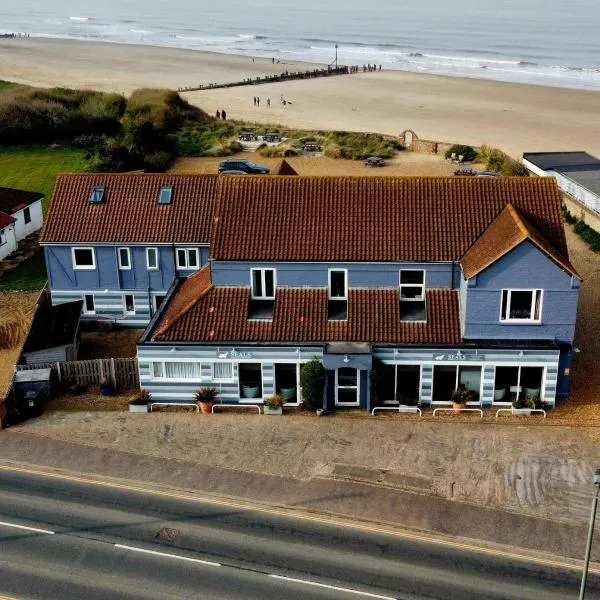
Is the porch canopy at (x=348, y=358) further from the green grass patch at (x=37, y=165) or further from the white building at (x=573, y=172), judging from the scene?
the green grass patch at (x=37, y=165)

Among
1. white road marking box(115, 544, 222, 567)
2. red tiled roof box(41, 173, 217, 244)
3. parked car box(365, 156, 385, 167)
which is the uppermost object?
red tiled roof box(41, 173, 217, 244)

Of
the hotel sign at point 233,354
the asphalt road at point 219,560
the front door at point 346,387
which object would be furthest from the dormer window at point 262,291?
the asphalt road at point 219,560

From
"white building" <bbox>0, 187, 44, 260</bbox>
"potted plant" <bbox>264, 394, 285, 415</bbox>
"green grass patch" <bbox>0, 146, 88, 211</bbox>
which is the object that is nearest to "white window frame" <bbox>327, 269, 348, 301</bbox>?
"potted plant" <bbox>264, 394, 285, 415</bbox>

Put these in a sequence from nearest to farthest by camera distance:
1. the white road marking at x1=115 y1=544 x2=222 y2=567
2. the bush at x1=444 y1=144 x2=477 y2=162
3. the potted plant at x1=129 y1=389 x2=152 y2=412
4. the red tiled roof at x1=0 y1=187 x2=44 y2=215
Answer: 1. the white road marking at x1=115 y1=544 x2=222 y2=567
2. the potted plant at x1=129 y1=389 x2=152 y2=412
3. the red tiled roof at x1=0 y1=187 x2=44 y2=215
4. the bush at x1=444 y1=144 x2=477 y2=162

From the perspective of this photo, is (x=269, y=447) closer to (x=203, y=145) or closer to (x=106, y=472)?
(x=106, y=472)

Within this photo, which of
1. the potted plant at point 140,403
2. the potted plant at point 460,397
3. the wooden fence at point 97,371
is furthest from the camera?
the wooden fence at point 97,371

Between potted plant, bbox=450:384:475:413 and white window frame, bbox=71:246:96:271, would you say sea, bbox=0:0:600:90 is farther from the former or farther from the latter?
potted plant, bbox=450:384:475:413
